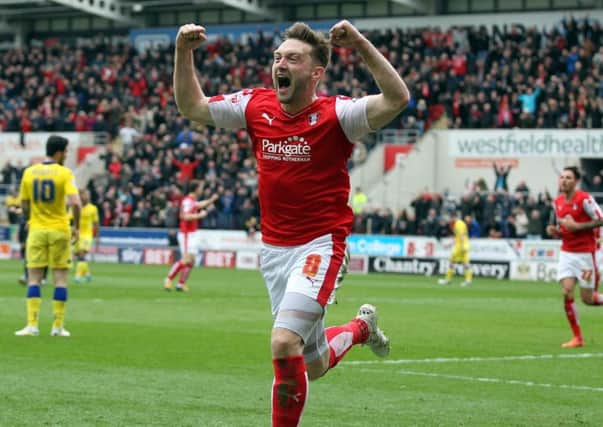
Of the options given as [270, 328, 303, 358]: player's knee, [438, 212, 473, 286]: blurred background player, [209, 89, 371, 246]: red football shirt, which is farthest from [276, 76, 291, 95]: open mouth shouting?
[438, 212, 473, 286]: blurred background player

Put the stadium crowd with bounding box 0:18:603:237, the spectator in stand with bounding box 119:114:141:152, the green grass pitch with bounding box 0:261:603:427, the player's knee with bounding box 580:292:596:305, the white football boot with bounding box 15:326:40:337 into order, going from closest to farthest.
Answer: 1. the green grass pitch with bounding box 0:261:603:427
2. the white football boot with bounding box 15:326:40:337
3. the player's knee with bounding box 580:292:596:305
4. the stadium crowd with bounding box 0:18:603:237
5. the spectator in stand with bounding box 119:114:141:152

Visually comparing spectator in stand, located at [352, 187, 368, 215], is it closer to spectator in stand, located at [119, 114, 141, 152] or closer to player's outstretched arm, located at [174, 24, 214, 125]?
spectator in stand, located at [119, 114, 141, 152]

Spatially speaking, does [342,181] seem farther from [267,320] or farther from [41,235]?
[267,320]

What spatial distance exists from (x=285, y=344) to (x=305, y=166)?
1.12 m

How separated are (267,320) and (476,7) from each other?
3594 centimetres

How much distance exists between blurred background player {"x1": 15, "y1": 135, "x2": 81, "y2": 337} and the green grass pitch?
0.89 metres

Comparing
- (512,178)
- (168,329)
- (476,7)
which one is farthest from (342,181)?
(476,7)

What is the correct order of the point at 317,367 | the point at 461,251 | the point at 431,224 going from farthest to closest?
1. the point at 431,224
2. the point at 461,251
3. the point at 317,367

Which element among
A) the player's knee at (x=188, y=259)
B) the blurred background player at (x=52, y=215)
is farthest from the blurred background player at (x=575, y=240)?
the player's knee at (x=188, y=259)

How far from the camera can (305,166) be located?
7.72m

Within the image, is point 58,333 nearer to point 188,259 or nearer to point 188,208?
point 188,259

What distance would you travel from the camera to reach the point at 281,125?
7801 mm

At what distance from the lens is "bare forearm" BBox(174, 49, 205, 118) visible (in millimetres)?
Answer: 7887

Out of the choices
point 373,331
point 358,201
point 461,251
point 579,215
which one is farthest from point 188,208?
point 373,331
